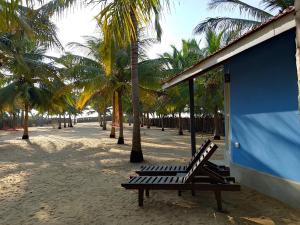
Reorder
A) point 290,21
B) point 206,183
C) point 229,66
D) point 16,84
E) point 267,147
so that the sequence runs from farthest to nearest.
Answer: point 16,84, point 229,66, point 267,147, point 206,183, point 290,21

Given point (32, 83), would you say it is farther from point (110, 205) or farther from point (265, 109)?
point (265, 109)

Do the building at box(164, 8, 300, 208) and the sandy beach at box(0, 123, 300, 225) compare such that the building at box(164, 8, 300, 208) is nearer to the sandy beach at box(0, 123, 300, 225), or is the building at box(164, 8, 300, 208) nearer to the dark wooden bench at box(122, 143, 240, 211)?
→ the sandy beach at box(0, 123, 300, 225)

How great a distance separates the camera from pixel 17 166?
1116 cm

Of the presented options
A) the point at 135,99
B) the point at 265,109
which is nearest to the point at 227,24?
the point at 135,99

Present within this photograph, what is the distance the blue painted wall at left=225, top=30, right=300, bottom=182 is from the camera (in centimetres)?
534

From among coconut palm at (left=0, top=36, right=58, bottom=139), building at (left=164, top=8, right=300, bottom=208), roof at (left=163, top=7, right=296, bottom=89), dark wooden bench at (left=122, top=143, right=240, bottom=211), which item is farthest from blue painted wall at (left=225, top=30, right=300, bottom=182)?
coconut palm at (left=0, top=36, right=58, bottom=139)

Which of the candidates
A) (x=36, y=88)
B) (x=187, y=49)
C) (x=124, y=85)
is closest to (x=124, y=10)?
(x=124, y=85)

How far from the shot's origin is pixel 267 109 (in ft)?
19.9

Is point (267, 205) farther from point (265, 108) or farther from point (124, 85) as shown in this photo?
point (124, 85)

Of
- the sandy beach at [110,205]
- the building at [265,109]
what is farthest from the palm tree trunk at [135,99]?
the building at [265,109]

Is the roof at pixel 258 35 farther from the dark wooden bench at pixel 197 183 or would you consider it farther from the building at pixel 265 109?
the dark wooden bench at pixel 197 183

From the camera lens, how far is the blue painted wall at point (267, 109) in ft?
17.5

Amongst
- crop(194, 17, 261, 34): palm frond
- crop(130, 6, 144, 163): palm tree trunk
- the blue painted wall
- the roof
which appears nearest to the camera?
the roof

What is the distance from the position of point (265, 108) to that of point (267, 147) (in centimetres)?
75
